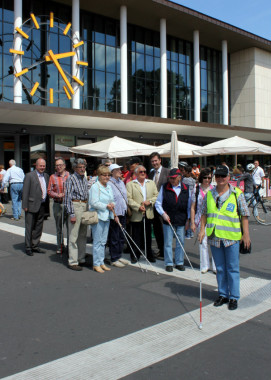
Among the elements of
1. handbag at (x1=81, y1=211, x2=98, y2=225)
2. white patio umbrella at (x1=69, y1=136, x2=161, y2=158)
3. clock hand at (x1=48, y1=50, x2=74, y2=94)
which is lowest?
handbag at (x1=81, y1=211, x2=98, y2=225)

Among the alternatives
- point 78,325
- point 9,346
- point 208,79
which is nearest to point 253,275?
point 78,325

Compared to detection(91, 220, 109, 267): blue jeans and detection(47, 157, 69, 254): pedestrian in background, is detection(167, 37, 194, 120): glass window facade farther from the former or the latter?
detection(91, 220, 109, 267): blue jeans

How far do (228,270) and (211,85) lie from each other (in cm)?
3047

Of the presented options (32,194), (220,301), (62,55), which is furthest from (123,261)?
(62,55)

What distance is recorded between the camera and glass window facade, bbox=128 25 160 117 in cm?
2714

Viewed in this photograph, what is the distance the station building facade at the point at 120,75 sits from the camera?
20.8 metres

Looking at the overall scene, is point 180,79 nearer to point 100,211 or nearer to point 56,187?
point 56,187

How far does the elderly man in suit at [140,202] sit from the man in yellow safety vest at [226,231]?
236 cm

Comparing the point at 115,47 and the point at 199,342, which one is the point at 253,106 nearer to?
the point at 115,47

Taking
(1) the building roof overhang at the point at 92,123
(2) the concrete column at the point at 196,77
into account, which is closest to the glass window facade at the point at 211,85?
(2) the concrete column at the point at 196,77

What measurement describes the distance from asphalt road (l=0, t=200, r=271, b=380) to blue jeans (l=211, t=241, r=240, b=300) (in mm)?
303

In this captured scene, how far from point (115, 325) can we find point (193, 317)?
3.08ft

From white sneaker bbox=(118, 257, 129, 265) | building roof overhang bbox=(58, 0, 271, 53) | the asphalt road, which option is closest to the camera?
the asphalt road

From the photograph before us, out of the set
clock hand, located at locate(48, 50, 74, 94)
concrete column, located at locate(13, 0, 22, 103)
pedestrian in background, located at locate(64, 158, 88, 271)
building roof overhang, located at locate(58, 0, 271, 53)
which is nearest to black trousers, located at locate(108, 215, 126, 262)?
pedestrian in background, located at locate(64, 158, 88, 271)
